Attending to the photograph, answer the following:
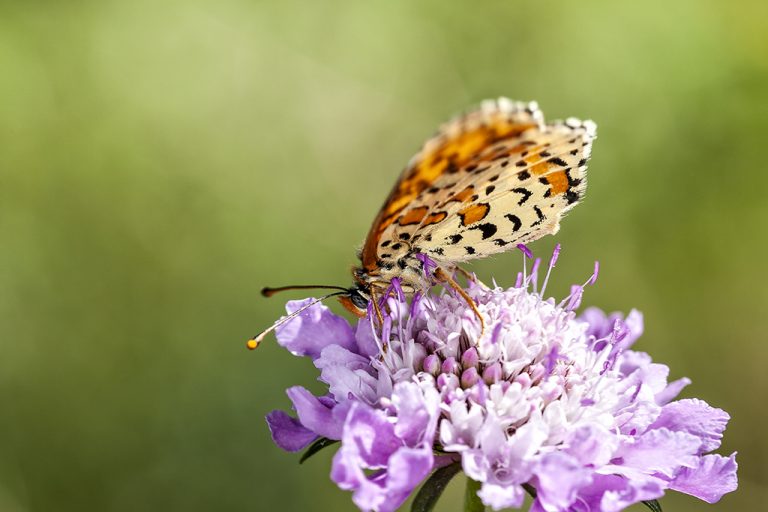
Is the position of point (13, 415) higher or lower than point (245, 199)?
lower

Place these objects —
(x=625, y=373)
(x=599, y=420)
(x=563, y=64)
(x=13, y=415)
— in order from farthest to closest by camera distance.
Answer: (x=563, y=64) < (x=13, y=415) < (x=625, y=373) < (x=599, y=420)

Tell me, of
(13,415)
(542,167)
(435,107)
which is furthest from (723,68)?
(13,415)

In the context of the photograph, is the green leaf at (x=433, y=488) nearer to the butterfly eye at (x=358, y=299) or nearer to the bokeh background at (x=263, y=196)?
the butterfly eye at (x=358, y=299)

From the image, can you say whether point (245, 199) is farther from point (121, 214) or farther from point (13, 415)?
point (13, 415)

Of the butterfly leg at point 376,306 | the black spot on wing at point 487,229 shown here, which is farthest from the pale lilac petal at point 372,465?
the black spot on wing at point 487,229

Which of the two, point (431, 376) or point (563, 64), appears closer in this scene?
point (431, 376)
